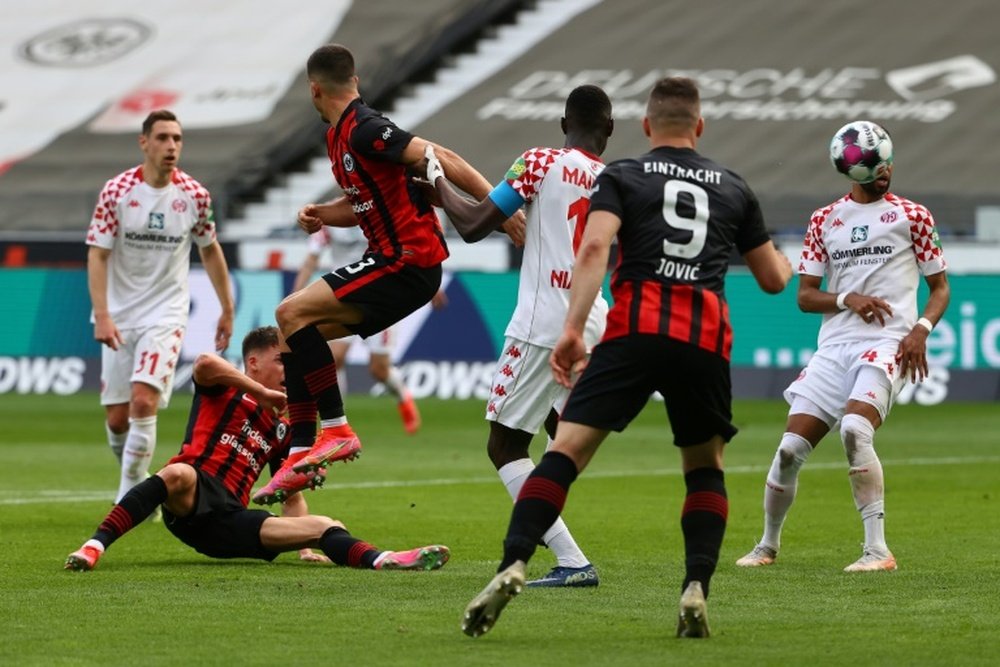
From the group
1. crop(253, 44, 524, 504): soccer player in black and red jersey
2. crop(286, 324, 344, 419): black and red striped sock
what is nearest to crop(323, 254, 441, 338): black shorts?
crop(253, 44, 524, 504): soccer player in black and red jersey

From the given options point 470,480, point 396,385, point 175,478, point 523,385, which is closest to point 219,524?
point 175,478

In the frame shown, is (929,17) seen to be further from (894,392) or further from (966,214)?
(894,392)

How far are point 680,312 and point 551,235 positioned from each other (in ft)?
5.53

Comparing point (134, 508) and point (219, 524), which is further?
point (219, 524)

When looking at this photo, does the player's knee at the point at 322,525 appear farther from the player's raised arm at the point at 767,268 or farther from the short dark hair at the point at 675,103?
the short dark hair at the point at 675,103

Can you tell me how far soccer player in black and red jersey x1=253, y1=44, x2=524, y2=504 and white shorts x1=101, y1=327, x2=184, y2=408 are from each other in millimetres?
3420

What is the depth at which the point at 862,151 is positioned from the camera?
9398 millimetres

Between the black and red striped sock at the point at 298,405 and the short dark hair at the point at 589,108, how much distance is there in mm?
1731

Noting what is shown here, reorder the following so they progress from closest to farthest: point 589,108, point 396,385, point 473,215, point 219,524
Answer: point 473,215 → point 589,108 → point 219,524 → point 396,385

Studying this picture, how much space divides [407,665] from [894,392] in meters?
4.16

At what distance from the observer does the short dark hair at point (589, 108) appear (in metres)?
8.37

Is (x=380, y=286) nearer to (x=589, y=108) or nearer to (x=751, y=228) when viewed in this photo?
(x=589, y=108)

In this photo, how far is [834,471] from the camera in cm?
1550

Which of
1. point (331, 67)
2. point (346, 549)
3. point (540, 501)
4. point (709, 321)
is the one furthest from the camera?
point (346, 549)
